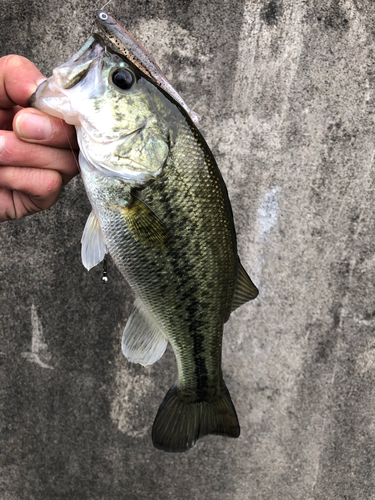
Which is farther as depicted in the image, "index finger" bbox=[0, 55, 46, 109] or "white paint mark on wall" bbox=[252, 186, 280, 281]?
"white paint mark on wall" bbox=[252, 186, 280, 281]

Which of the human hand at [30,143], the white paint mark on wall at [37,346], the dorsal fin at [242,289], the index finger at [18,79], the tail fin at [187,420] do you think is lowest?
the white paint mark on wall at [37,346]

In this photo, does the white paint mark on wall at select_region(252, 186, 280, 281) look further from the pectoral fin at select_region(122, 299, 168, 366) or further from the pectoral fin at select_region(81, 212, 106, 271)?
the pectoral fin at select_region(81, 212, 106, 271)

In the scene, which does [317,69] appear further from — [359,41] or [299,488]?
[299,488]

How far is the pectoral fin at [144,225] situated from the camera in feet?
4.09

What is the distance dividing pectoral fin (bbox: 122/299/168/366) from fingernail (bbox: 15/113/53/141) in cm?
74

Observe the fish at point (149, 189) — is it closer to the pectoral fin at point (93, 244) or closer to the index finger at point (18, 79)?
the pectoral fin at point (93, 244)

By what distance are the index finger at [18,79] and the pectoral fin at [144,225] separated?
56 cm

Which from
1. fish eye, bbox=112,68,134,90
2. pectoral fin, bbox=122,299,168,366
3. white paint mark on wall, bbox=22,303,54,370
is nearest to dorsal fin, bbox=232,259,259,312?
pectoral fin, bbox=122,299,168,366

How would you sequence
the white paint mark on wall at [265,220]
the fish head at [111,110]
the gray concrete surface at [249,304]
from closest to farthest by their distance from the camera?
the fish head at [111,110] → the gray concrete surface at [249,304] → the white paint mark on wall at [265,220]

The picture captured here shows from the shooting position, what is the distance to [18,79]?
1286 mm

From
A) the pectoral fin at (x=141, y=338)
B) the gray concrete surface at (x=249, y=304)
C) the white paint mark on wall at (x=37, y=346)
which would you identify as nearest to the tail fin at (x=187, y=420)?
the pectoral fin at (x=141, y=338)

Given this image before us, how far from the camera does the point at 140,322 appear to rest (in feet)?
4.88

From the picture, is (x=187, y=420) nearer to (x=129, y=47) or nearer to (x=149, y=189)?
(x=149, y=189)

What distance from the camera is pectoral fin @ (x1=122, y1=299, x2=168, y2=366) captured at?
1.48 metres
